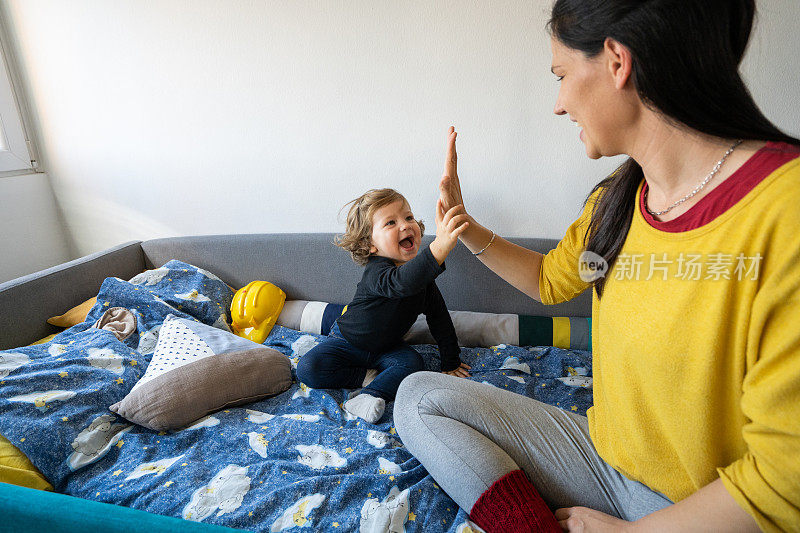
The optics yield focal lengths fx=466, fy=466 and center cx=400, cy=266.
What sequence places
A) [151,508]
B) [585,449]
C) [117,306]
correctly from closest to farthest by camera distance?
[585,449] < [151,508] < [117,306]

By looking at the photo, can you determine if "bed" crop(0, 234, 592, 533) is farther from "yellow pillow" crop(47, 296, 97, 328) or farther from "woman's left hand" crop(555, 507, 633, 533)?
"woman's left hand" crop(555, 507, 633, 533)

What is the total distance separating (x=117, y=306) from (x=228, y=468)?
950 mm

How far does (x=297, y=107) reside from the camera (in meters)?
1.88

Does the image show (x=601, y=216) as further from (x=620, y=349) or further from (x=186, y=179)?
(x=186, y=179)

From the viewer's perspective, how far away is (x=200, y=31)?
1890 millimetres

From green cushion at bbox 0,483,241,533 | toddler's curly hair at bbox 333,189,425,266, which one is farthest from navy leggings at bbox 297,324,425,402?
green cushion at bbox 0,483,241,533

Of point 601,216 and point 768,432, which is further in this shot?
point 601,216

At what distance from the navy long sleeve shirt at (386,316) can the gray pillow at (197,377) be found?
25 centimetres

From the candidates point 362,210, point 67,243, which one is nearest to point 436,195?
point 362,210

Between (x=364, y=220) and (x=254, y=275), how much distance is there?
0.69 m

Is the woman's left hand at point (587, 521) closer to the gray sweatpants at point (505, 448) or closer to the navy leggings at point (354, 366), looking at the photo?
the gray sweatpants at point (505, 448)

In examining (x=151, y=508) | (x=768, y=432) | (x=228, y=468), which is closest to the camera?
(x=768, y=432)

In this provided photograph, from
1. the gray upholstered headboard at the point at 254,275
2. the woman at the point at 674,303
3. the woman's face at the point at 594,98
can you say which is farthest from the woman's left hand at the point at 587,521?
the gray upholstered headboard at the point at 254,275

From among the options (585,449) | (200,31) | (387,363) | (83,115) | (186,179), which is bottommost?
(387,363)
